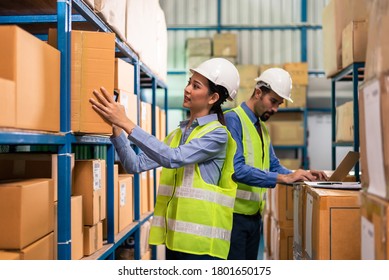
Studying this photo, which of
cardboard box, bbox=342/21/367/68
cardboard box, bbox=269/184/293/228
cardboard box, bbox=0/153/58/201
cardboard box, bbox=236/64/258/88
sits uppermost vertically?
cardboard box, bbox=236/64/258/88

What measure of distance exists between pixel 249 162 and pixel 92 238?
1312mm

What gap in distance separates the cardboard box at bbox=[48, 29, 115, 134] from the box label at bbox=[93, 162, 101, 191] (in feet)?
1.61

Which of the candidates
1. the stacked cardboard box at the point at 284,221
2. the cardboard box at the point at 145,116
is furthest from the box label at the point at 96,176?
the stacked cardboard box at the point at 284,221

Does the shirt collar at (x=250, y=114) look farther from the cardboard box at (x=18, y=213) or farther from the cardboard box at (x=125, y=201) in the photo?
the cardboard box at (x=18, y=213)

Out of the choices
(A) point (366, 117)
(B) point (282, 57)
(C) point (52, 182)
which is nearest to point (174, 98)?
(B) point (282, 57)

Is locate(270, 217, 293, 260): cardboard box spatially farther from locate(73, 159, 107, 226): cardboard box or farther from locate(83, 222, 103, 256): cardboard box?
locate(73, 159, 107, 226): cardboard box

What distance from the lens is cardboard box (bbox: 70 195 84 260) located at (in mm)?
2643

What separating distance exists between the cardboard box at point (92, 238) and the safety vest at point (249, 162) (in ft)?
3.32

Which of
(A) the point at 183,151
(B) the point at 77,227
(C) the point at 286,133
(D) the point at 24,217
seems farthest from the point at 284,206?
(C) the point at 286,133

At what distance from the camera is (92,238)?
300cm

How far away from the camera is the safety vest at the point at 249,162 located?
3570 millimetres

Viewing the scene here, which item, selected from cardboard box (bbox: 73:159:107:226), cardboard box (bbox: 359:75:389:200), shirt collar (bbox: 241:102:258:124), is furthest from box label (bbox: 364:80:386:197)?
shirt collar (bbox: 241:102:258:124)
